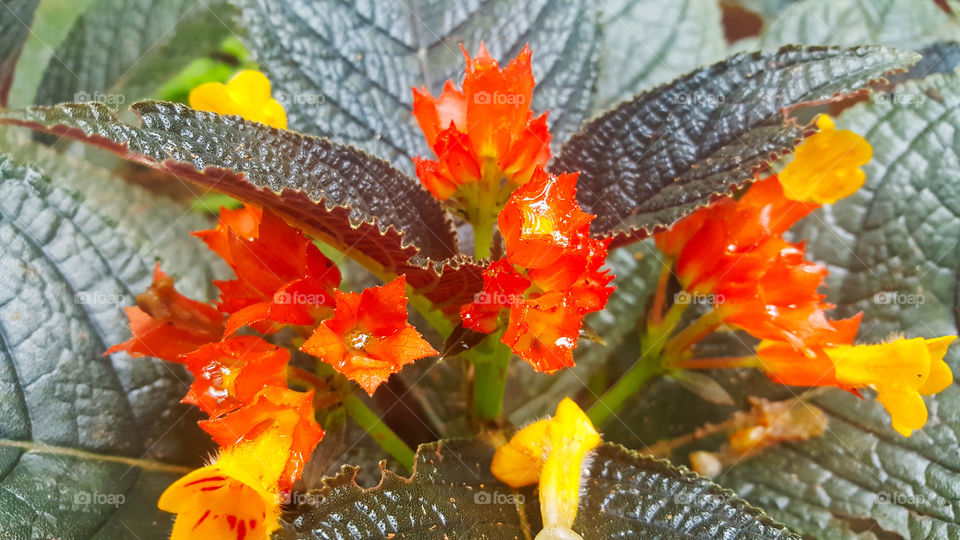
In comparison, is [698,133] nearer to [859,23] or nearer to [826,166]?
[826,166]

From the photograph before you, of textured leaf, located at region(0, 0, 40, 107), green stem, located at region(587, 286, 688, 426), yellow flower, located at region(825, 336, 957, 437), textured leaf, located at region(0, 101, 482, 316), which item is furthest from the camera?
textured leaf, located at region(0, 0, 40, 107)

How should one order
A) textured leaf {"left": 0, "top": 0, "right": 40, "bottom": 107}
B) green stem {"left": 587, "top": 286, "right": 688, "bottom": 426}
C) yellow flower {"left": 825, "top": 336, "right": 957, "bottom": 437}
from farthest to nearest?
textured leaf {"left": 0, "top": 0, "right": 40, "bottom": 107} → green stem {"left": 587, "top": 286, "right": 688, "bottom": 426} → yellow flower {"left": 825, "top": 336, "right": 957, "bottom": 437}

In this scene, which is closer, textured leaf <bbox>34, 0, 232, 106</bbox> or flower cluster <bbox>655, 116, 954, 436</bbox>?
flower cluster <bbox>655, 116, 954, 436</bbox>

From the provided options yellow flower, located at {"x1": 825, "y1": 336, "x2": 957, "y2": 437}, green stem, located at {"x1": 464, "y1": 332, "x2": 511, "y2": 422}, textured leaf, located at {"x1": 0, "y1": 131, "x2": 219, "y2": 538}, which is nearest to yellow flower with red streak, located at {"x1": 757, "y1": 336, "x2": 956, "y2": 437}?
yellow flower, located at {"x1": 825, "y1": 336, "x2": 957, "y2": 437}

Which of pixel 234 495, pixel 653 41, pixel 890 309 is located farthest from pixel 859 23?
pixel 234 495

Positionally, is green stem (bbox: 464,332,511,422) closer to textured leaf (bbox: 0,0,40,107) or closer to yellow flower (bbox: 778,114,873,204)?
yellow flower (bbox: 778,114,873,204)

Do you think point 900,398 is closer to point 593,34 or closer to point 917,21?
point 593,34
